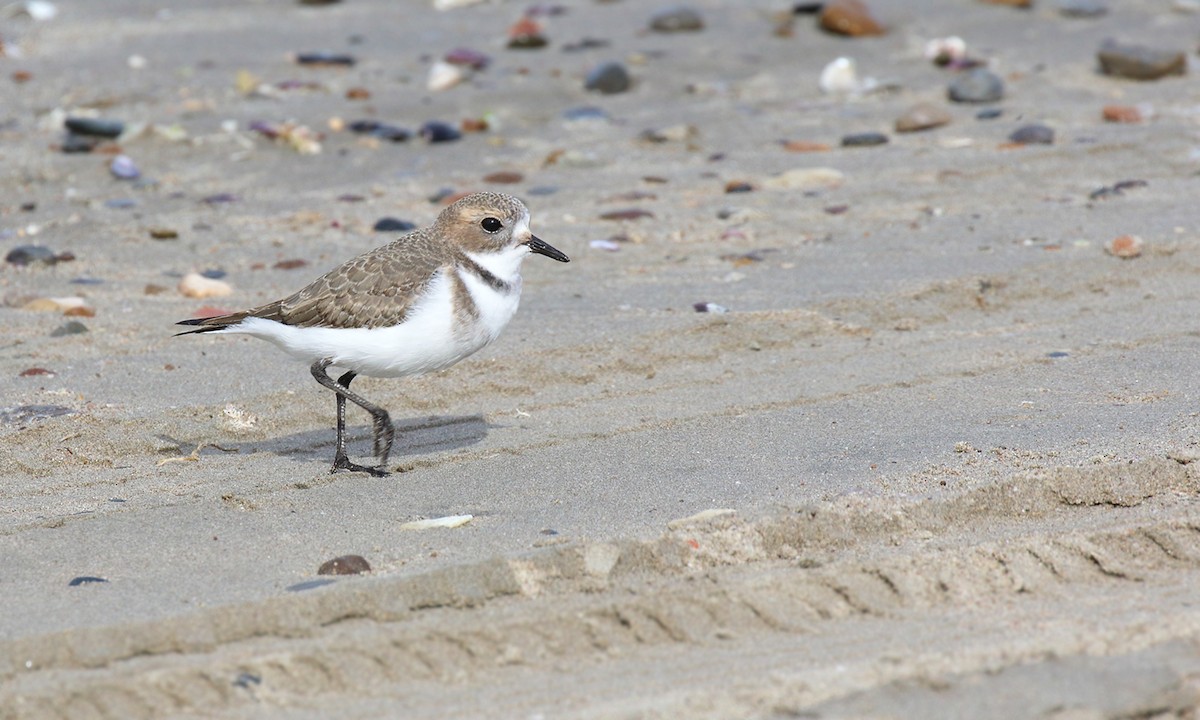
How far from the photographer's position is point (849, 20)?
11.5m

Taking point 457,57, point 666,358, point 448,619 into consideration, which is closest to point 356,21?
point 457,57

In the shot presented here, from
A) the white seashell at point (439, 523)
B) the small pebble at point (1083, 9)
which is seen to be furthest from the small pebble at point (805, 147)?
the white seashell at point (439, 523)

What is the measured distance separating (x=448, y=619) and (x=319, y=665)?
40 cm

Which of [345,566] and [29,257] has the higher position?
[345,566]

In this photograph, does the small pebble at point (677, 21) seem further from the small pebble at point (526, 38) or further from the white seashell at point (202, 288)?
the white seashell at point (202, 288)

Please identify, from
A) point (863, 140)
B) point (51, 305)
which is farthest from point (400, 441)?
point (863, 140)

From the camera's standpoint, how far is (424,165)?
958cm

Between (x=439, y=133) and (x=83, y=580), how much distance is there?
243 inches

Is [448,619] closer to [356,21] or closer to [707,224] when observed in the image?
[707,224]

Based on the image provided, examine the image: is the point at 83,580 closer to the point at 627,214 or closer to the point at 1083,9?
the point at 627,214

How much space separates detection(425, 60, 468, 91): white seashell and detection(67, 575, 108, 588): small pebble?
7.13 metres

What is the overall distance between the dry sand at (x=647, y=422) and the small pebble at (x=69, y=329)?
4.8 inches

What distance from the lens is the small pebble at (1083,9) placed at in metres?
11.7

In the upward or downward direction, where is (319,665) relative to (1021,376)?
upward
